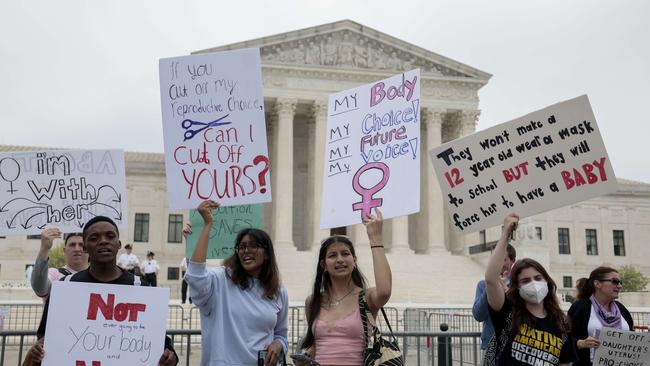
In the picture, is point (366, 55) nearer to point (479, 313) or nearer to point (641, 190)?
point (641, 190)

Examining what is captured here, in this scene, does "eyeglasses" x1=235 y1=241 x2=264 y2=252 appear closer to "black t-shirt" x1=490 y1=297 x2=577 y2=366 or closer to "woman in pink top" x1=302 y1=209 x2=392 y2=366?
"woman in pink top" x1=302 y1=209 x2=392 y2=366

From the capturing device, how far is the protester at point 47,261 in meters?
5.06

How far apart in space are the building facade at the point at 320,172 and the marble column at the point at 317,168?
7 centimetres

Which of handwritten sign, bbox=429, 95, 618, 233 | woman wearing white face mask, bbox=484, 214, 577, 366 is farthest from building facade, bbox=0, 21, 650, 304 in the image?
woman wearing white face mask, bbox=484, 214, 577, 366

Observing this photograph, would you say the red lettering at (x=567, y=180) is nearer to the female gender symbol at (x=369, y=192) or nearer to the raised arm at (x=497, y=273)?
the raised arm at (x=497, y=273)

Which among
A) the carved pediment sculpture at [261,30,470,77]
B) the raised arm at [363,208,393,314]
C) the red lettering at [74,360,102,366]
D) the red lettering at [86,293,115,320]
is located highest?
the carved pediment sculpture at [261,30,470,77]

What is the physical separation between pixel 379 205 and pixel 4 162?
159 inches

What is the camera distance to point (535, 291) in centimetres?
488

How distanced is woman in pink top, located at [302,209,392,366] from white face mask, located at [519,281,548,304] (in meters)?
1.16

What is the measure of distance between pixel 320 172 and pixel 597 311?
36.2 meters

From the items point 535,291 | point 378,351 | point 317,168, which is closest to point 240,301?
point 378,351

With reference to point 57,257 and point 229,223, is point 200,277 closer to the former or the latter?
point 229,223

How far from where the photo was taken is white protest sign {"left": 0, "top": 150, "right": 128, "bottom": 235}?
651 cm

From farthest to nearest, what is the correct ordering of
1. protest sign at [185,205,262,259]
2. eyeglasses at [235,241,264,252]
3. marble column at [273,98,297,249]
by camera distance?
1. marble column at [273,98,297,249]
2. protest sign at [185,205,262,259]
3. eyeglasses at [235,241,264,252]
